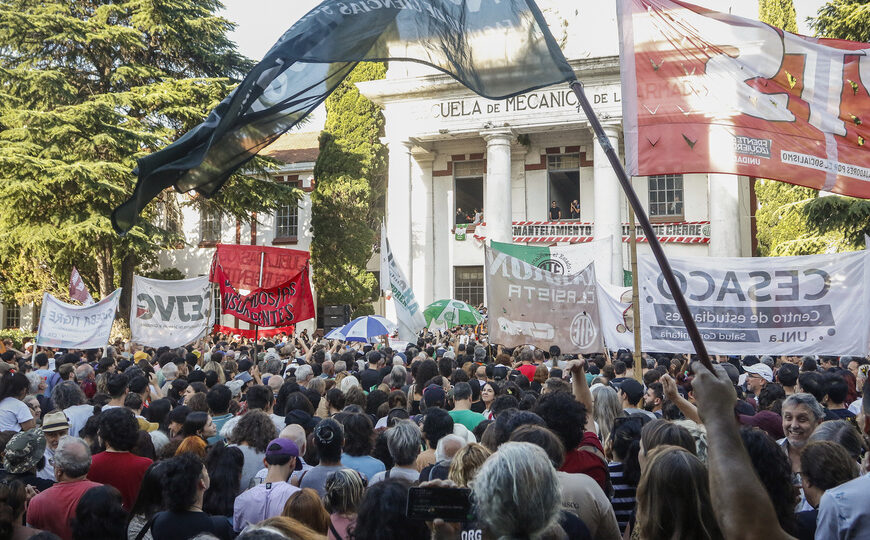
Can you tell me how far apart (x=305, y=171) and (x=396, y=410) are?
30.9 m

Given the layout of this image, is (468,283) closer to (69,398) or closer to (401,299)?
(401,299)

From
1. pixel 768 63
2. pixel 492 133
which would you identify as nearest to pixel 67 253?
pixel 492 133

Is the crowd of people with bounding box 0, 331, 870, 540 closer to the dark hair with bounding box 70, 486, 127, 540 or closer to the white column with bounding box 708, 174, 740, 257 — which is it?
the dark hair with bounding box 70, 486, 127, 540

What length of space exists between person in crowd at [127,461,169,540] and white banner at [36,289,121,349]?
30.7 ft

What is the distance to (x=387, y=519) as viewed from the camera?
2.95 m

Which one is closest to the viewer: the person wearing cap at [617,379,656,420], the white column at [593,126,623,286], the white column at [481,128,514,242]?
the person wearing cap at [617,379,656,420]

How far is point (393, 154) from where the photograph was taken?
30594mm

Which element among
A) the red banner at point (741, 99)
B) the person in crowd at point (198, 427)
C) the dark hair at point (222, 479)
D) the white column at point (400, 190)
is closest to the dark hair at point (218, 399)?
the person in crowd at point (198, 427)

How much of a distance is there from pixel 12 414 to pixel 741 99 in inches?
284

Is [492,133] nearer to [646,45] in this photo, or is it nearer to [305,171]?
[305,171]

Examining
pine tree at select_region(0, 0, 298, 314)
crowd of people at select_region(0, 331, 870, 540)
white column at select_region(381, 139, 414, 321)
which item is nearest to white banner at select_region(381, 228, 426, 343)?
crowd of people at select_region(0, 331, 870, 540)

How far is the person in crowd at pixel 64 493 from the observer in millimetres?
4043

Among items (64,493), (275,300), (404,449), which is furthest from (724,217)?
(64,493)

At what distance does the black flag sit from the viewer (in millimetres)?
4766
